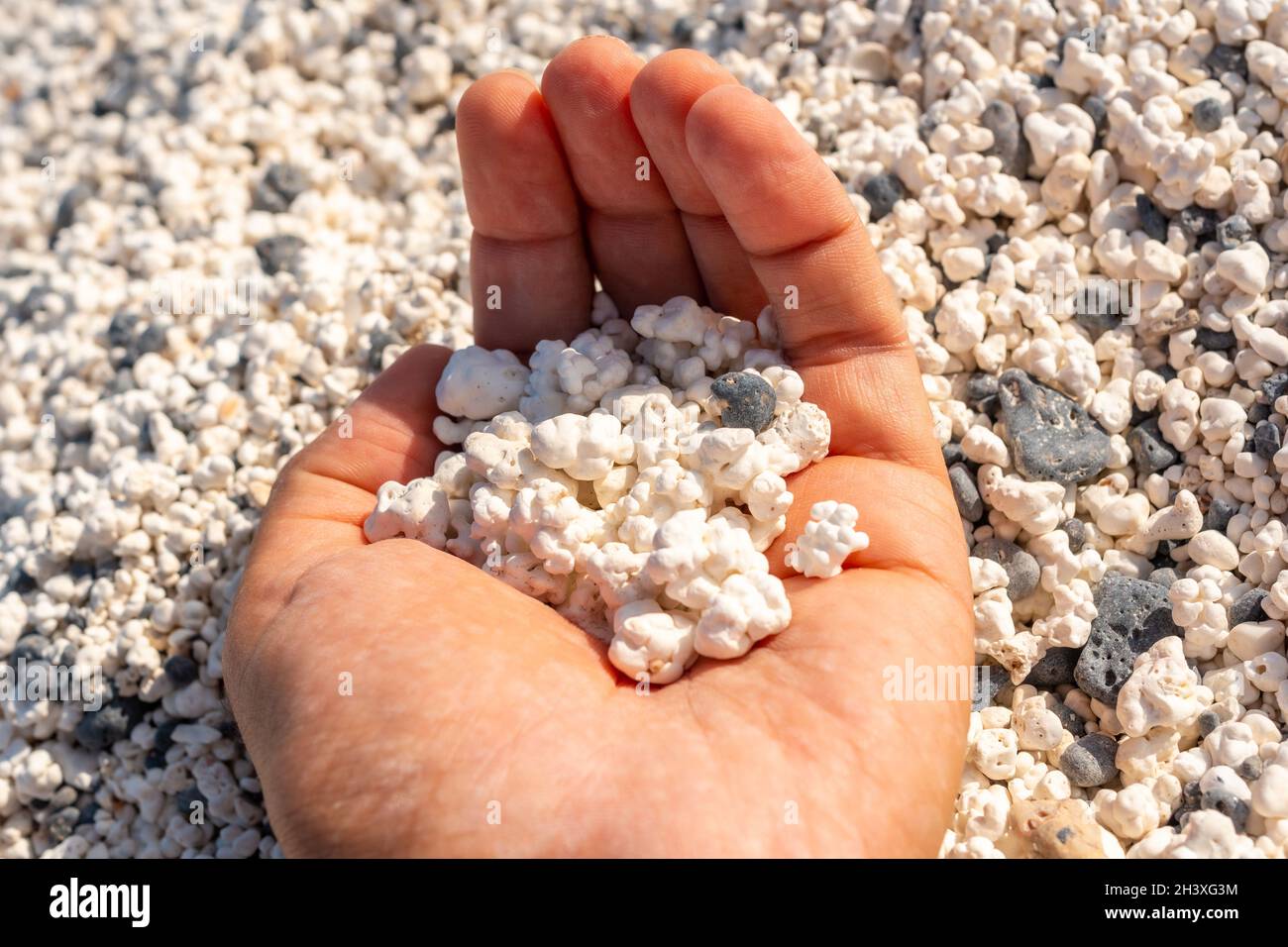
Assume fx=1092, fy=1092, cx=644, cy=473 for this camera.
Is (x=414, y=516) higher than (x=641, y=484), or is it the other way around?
(x=641, y=484)

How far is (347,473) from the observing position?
1963 mm

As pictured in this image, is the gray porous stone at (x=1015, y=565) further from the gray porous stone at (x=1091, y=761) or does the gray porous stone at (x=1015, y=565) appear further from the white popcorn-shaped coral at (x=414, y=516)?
the white popcorn-shaped coral at (x=414, y=516)

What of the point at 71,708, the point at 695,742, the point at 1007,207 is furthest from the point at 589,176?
the point at 71,708

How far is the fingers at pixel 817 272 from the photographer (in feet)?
5.61

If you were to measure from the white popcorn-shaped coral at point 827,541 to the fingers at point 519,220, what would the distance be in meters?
0.66

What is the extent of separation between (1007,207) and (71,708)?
212 cm

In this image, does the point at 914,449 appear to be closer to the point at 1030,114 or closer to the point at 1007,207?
the point at 1007,207

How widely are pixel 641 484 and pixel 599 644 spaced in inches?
10.1

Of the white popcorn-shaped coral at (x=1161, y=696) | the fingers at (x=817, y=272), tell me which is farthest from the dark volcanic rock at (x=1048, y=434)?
the white popcorn-shaped coral at (x=1161, y=696)

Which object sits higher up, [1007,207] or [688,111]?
[688,111]

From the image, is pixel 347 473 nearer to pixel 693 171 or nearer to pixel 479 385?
pixel 479 385

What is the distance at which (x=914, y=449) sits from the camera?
5.90 ft

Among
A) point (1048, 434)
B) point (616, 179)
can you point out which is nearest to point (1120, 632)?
point (1048, 434)

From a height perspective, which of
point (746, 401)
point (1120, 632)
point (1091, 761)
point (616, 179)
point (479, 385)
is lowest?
point (1091, 761)
